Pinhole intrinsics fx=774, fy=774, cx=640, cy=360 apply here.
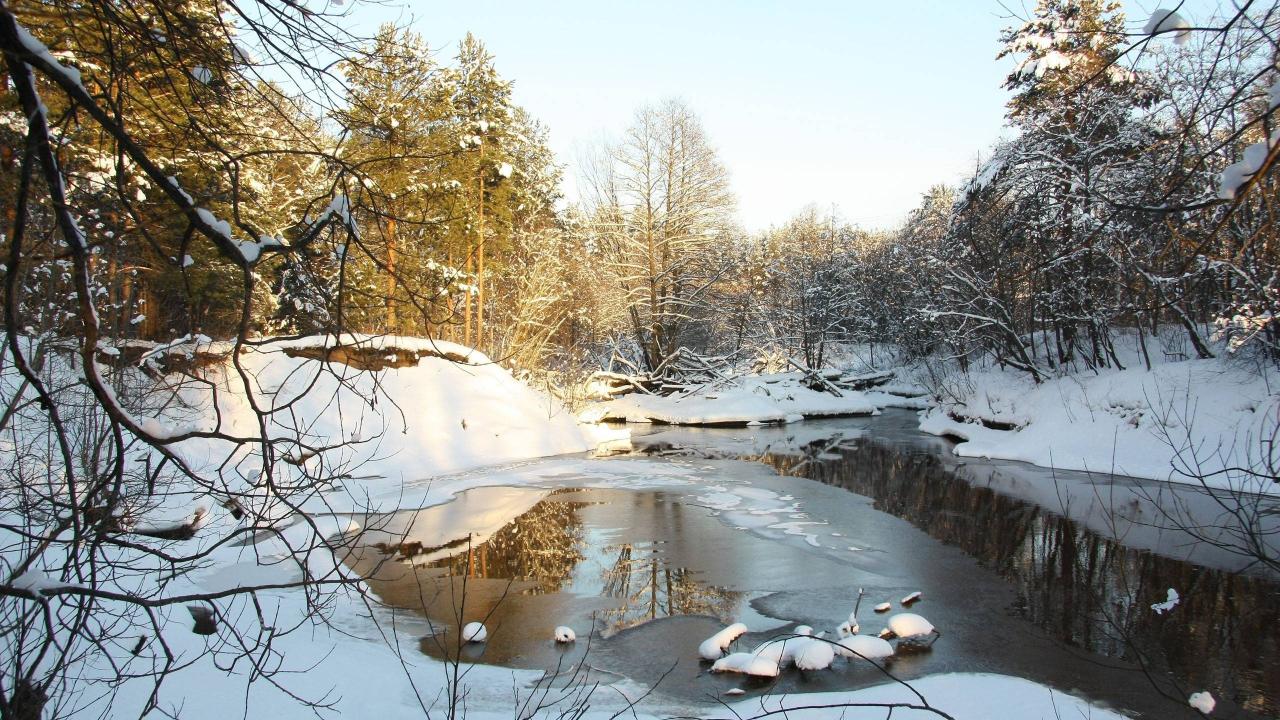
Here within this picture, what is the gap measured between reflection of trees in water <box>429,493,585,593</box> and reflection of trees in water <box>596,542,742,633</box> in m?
0.57

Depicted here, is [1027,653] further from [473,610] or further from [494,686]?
[473,610]

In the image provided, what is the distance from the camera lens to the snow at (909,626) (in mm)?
6637

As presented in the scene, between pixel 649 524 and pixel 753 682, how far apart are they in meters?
5.55

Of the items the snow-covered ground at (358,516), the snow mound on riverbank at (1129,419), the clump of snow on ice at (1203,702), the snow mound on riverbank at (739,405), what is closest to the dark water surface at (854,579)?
the clump of snow on ice at (1203,702)

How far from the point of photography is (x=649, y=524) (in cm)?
1121

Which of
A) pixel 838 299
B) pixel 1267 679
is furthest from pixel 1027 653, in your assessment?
pixel 838 299

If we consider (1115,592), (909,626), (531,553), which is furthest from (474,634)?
(1115,592)

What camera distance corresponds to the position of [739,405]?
28.8 metres

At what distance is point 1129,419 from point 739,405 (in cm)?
1434

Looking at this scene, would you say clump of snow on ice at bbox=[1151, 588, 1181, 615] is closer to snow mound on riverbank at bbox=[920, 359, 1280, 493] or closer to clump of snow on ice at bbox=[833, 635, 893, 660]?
clump of snow on ice at bbox=[833, 635, 893, 660]

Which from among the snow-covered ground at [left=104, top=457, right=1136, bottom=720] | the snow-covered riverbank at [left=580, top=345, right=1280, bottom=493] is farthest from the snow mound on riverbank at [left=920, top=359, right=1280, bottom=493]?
the snow-covered ground at [left=104, top=457, right=1136, bottom=720]

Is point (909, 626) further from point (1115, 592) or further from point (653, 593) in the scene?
point (1115, 592)

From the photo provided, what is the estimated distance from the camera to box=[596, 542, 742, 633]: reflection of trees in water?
7.22 metres

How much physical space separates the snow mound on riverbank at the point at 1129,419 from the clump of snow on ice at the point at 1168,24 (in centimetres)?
1195
